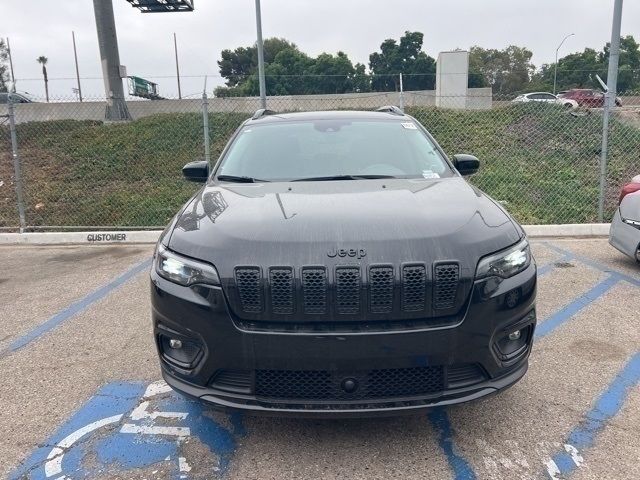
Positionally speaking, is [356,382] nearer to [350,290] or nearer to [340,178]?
[350,290]

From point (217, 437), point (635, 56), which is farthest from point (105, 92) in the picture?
point (635, 56)

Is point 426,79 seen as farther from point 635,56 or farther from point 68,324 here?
point 68,324

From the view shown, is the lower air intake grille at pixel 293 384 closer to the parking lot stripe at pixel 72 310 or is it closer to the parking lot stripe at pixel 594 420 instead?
the parking lot stripe at pixel 594 420

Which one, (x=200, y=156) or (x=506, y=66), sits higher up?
(x=506, y=66)

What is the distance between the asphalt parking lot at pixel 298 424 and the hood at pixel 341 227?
31.4 inches

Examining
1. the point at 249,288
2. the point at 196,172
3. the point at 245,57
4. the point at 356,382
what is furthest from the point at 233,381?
the point at 245,57

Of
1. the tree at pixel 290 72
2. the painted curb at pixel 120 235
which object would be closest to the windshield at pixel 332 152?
the painted curb at pixel 120 235

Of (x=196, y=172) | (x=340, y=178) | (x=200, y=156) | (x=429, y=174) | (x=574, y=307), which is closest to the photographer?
(x=340, y=178)

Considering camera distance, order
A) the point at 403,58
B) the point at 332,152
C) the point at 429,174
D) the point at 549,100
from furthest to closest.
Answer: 1. the point at 403,58
2. the point at 549,100
3. the point at 332,152
4. the point at 429,174

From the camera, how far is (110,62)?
57.5ft

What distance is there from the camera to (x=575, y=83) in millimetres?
62875

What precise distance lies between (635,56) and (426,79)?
2769 cm

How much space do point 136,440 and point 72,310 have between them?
2509 millimetres

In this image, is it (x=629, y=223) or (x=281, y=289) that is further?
(x=629, y=223)
